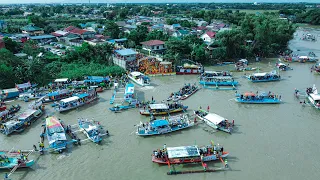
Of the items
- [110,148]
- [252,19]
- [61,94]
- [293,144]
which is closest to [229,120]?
[293,144]

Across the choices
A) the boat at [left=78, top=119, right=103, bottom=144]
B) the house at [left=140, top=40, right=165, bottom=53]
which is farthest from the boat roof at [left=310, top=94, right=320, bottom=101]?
the house at [left=140, top=40, right=165, bottom=53]

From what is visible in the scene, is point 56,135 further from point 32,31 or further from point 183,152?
point 32,31

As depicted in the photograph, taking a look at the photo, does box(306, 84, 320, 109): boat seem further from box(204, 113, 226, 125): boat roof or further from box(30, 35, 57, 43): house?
box(30, 35, 57, 43): house

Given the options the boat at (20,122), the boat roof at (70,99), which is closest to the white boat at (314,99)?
the boat roof at (70,99)

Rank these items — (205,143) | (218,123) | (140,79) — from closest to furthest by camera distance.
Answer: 1. (205,143)
2. (218,123)
3. (140,79)

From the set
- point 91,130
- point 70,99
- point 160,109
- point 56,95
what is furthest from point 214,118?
point 56,95

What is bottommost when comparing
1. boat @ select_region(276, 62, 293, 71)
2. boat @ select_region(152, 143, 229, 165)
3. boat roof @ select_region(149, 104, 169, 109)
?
boat @ select_region(152, 143, 229, 165)

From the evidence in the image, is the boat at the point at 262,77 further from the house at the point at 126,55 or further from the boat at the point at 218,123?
the house at the point at 126,55
